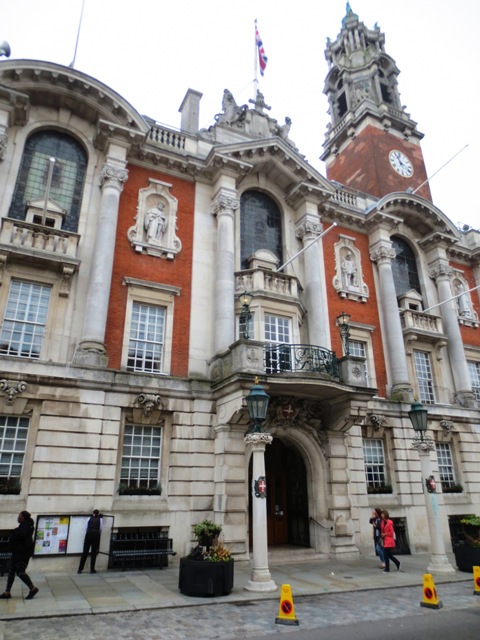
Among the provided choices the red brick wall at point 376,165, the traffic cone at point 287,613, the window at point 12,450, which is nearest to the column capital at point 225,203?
the window at point 12,450

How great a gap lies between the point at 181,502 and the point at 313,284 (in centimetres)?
1060

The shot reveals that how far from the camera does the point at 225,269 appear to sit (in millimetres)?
18469

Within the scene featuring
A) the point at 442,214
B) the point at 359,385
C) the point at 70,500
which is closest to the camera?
the point at 70,500

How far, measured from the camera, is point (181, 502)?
1523 cm

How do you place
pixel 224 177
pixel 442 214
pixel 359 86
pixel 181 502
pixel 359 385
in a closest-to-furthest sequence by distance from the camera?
pixel 181 502
pixel 359 385
pixel 224 177
pixel 442 214
pixel 359 86

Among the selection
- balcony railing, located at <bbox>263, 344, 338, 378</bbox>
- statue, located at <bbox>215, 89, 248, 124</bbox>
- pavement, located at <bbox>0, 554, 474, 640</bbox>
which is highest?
statue, located at <bbox>215, 89, 248, 124</bbox>

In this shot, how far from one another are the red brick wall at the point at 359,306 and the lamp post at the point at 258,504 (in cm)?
924

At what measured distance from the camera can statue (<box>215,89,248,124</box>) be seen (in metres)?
22.5

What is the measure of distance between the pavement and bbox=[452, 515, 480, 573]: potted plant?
366 mm

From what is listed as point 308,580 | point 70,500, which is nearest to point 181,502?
point 70,500

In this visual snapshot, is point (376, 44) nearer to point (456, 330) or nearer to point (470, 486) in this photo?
point (456, 330)

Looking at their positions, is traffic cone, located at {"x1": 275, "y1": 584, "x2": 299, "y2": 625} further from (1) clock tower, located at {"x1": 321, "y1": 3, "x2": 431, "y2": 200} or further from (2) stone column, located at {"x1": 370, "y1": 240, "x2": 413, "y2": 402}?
(1) clock tower, located at {"x1": 321, "y1": 3, "x2": 431, "y2": 200}

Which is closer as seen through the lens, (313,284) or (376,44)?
(313,284)

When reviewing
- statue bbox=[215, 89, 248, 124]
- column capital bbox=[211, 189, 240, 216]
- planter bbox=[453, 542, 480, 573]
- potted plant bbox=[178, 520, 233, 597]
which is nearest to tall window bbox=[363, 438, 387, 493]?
planter bbox=[453, 542, 480, 573]
